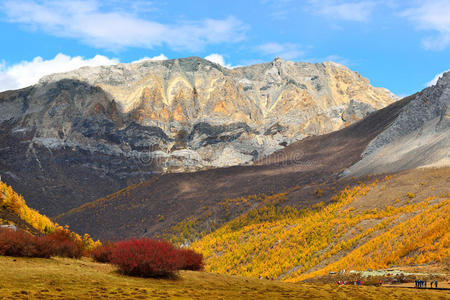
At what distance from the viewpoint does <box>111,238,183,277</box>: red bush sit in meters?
14.4

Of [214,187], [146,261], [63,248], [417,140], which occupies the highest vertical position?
[417,140]

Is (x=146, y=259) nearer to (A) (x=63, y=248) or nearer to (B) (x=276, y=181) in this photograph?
(A) (x=63, y=248)

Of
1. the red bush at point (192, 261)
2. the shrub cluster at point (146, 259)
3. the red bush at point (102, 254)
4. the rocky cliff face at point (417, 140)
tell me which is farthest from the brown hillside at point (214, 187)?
the shrub cluster at point (146, 259)

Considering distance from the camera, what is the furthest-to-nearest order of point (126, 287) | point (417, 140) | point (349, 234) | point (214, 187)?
1. point (214, 187)
2. point (417, 140)
3. point (349, 234)
4. point (126, 287)

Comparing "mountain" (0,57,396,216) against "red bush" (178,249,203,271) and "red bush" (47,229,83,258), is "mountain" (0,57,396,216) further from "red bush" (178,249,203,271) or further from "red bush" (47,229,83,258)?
"red bush" (178,249,203,271)

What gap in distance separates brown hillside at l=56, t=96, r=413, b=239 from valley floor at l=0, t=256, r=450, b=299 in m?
45.9

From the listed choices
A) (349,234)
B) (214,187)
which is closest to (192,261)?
(349,234)

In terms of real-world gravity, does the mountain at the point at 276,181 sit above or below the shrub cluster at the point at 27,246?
above

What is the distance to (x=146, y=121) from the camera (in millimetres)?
152875

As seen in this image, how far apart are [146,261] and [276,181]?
68593 mm

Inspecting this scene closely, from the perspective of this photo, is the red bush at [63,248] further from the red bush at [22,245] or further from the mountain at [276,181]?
the mountain at [276,181]

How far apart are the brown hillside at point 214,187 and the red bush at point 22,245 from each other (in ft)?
159

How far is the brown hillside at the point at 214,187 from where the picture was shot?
247ft

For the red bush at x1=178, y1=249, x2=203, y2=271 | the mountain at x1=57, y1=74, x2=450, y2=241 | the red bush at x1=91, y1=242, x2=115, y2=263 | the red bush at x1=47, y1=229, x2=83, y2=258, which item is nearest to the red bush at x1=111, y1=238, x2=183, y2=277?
the red bush at x1=91, y1=242, x2=115, y2=263
